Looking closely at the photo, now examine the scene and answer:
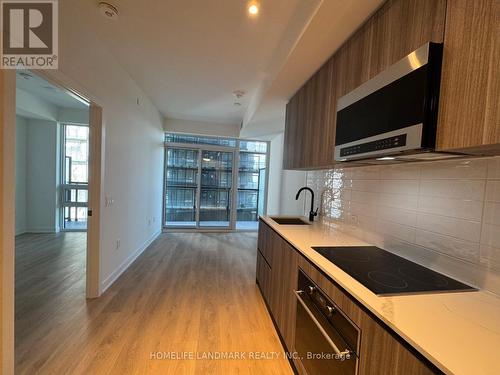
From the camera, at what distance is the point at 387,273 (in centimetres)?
117

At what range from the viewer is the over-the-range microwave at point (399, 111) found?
→ 92 centimetres

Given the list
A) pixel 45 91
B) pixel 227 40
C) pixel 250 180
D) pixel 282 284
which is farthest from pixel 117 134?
pixel 250 180

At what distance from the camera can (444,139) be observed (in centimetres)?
89

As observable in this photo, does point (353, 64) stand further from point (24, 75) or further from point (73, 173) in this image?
point (73, 173)

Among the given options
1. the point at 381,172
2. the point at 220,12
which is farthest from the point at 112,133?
the point at 381,172

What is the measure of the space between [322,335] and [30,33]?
8.68ft

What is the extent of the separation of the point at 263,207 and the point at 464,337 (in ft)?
18.0

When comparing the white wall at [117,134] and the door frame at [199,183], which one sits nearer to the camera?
the white wall at [117,134]

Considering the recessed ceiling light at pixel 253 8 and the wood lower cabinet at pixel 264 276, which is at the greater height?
the recessed ceiling light at pixel 253 8

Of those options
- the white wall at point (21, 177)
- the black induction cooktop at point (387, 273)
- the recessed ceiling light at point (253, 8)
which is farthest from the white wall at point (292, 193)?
the white wall at point (21, 177)

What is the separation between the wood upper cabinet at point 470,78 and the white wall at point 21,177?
6.54m

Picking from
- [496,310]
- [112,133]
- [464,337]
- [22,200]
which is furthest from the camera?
[22,200]

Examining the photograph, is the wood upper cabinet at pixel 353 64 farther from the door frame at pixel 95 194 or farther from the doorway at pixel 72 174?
the doorway at pixel 72 174

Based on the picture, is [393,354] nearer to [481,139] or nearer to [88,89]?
[481,139]
